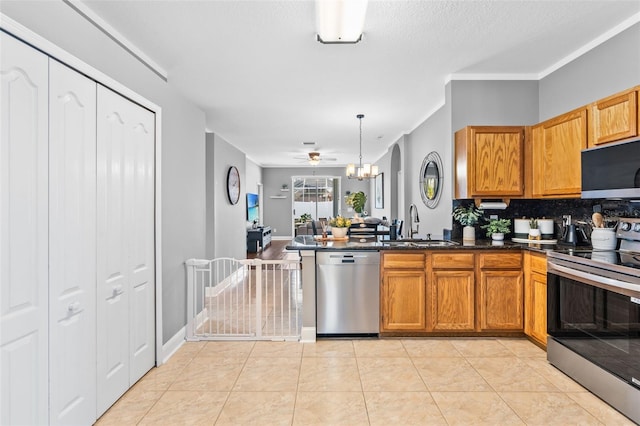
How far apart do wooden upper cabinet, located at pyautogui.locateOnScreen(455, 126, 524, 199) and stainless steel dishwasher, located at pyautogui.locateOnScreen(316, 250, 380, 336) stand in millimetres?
1277

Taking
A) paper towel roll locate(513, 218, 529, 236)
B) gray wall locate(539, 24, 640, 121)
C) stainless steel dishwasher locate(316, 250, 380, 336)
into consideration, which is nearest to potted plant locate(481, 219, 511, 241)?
paper towel roll locate(513, 218, 529, 236)

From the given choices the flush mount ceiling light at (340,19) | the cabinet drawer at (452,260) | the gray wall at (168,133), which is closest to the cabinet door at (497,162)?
the cabinet drawer at (452,260)

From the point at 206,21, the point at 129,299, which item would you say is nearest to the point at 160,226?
the point at 129,299

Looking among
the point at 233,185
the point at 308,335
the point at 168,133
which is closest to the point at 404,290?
the point at 308,335

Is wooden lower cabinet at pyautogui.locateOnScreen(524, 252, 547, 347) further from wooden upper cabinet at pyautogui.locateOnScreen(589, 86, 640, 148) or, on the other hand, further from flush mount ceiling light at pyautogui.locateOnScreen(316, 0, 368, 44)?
flush mount ceiling light at pyautogui.locateOnScreen(316, 0, 368, 44)

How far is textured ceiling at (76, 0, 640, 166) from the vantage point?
93.5 inches

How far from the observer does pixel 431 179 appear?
5047mm

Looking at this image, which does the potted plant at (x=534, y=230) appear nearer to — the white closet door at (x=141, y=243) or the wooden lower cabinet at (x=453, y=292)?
the wooden lower cabinet at (x=453, y=292)

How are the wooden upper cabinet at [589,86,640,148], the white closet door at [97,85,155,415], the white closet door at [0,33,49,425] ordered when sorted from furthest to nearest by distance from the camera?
the wooden upper cabinet at [589,86,640,148] < the white closet door at [97,85,155,415] < the white closet door at [0,33,49,425]

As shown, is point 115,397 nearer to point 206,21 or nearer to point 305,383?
point 305,383

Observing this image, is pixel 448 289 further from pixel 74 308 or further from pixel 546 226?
pixel 74 308

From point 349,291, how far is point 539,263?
1.75 meters

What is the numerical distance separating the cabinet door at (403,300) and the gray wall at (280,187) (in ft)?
28.7

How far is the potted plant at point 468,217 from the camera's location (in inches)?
147
